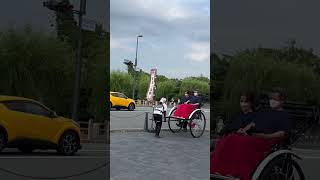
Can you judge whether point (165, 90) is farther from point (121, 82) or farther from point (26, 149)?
point (26, 149)

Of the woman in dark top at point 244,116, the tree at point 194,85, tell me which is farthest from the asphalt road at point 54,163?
the tree at point 194,85

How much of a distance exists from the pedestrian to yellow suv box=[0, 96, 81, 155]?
15.1ft

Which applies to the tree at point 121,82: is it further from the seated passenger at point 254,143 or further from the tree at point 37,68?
the seated passenger at point 254,143

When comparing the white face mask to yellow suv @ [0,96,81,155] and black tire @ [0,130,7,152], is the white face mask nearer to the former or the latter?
yellow suv @ [0,96,81,155]

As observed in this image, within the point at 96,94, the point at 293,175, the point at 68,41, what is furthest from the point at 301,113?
the point at 68,41

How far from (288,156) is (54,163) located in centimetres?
236

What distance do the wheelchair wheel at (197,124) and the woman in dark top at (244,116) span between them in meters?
4.68

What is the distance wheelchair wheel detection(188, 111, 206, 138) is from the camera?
389 inches

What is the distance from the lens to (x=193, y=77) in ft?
23.8

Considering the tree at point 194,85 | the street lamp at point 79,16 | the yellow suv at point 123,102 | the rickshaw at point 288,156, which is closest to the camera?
the rickshaw at point 288,156

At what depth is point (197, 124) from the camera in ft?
33.3

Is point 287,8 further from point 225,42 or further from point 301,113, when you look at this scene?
point 301,113

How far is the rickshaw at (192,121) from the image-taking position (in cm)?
989

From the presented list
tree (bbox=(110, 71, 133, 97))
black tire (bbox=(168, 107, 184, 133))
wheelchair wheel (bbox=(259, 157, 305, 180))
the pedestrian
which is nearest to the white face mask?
wheelchair wheel (bbox=(259, 157, 305, 180))
